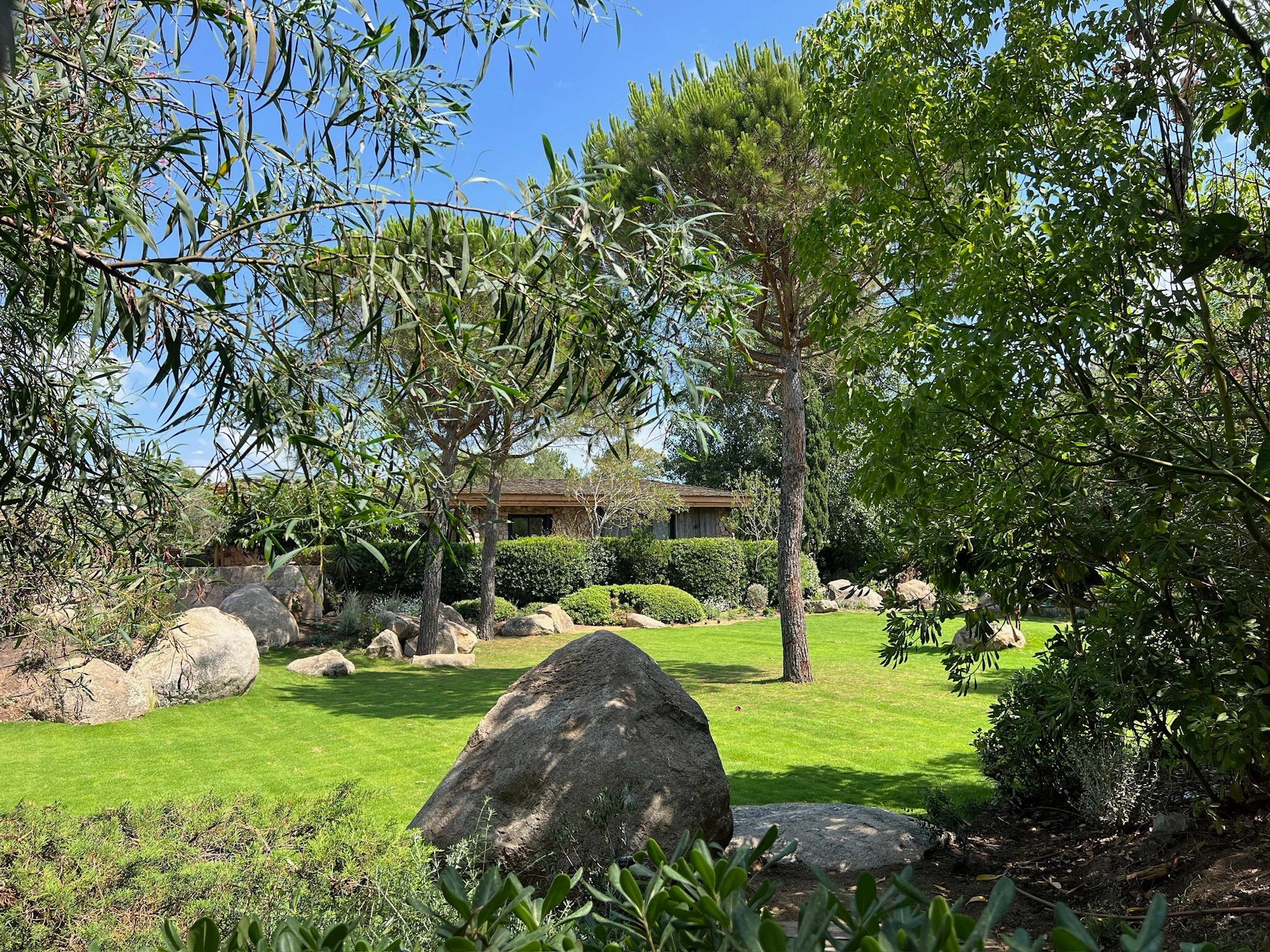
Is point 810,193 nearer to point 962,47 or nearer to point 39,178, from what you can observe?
point 962,47

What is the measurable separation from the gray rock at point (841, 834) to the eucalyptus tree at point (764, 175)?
296 inches

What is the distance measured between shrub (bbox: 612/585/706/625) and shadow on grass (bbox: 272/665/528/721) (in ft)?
26.5

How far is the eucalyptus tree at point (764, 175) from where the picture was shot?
1420cm

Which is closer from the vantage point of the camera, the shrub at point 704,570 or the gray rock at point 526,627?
the gray rock at point 526,627

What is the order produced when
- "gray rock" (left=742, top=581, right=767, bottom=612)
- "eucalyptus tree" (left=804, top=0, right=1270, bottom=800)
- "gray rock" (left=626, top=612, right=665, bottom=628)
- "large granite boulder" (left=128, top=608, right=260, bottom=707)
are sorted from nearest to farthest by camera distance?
1. "eucalyptus tree" (left=804, top=0, right=1270, bottom=800)
2. "large granite boulder" (left=128, top=608, right=260, bottom=707)
3. "gray rock" (left=626, top=612, right=665, bottom=628)
4. "gray rock" (left=742, top=581, right=767, bottom=612)

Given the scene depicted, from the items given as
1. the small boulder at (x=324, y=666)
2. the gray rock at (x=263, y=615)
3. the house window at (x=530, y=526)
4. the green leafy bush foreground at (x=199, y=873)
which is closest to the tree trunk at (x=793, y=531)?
the small boulder at (x=324, y=666)

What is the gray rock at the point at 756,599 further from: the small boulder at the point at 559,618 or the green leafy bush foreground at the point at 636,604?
the small boulder at the point at 559,618

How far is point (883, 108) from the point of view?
5.70 meters

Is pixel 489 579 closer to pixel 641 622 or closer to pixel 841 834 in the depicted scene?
pixel 641 622

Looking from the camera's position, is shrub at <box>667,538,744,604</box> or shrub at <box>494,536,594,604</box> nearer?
shrub at <box>494,536,594,604</box>

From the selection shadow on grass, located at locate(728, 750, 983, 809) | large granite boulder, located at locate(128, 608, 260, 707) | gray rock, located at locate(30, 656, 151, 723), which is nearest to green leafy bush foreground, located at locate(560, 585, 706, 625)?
large granite boulder, located at locate(128, 608, 260, 707)

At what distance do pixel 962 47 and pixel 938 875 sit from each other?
5.56 m

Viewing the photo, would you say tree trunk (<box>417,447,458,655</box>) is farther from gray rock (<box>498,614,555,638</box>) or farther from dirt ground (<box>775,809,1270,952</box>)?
dirt ground (<box>775,809,1270,952</box>)

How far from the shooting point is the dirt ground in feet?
14.5
